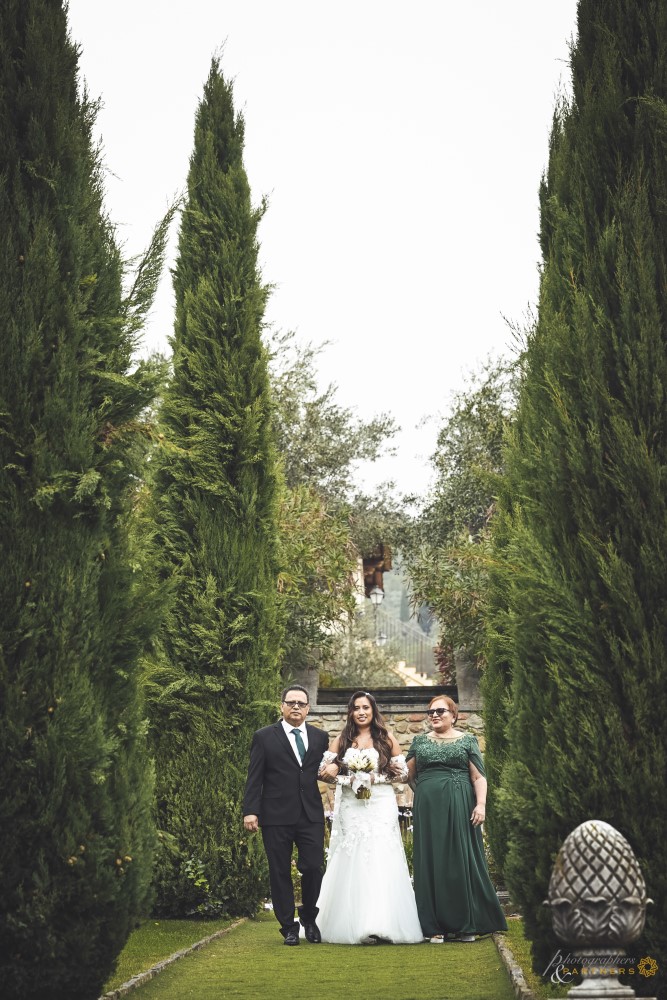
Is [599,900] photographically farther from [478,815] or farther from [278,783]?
[478,815]

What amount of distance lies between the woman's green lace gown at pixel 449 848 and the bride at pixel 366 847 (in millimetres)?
173

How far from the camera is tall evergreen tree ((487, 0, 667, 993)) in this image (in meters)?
4.52

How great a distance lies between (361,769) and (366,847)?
25.8 inches

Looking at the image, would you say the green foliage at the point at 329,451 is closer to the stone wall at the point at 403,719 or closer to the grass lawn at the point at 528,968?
the stone wall at the point at 403,719

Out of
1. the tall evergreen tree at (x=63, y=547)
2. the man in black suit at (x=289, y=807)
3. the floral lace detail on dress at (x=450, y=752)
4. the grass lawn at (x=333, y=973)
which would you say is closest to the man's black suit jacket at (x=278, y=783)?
the man in black suit at (x=289, y=807)

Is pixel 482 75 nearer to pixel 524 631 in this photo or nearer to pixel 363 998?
pixel 524 631

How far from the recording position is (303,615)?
17.5m

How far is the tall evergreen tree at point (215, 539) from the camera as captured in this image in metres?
10.3

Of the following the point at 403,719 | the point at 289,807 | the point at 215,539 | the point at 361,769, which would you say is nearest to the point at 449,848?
the point at 361,769

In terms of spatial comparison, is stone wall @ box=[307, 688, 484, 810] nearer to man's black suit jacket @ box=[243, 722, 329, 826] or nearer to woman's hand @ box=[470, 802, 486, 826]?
woman's hand @ box=[470, 802, 486, 826]

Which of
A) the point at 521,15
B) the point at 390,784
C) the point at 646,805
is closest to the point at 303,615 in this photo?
the point at 390,784

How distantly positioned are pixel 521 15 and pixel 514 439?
467 cm

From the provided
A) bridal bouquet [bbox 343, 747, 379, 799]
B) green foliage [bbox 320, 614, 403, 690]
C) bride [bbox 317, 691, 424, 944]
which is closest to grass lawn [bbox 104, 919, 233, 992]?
bride [bbox 317, 691, 424, 944]

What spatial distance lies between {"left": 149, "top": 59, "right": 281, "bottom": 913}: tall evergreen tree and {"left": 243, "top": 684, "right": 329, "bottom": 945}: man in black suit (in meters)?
2.22
